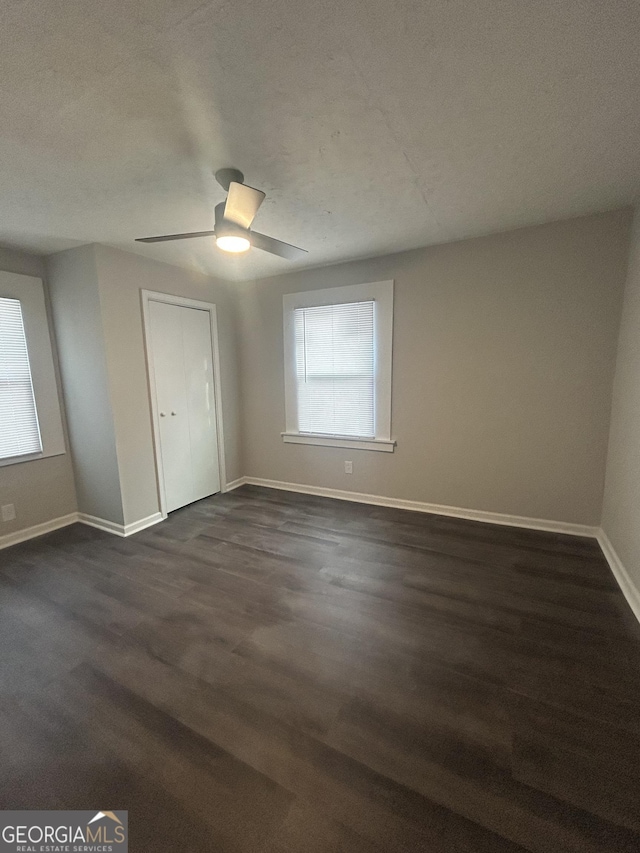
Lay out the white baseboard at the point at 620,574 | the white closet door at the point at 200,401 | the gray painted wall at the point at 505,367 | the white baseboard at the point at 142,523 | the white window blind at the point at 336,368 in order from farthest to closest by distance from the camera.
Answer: the white closet door at the point at 200,401 < the white window blind at the point at 336,368 < the white baseboard at the point at 142,523 < the gray painted wall at the point at 505,367 < the white baseboard at the point at 620,574

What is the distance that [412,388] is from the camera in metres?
3.27

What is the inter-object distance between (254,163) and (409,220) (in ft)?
4.02

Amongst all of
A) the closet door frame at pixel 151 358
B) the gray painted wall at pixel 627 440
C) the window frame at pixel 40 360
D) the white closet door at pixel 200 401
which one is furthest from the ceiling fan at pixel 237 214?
the gray painted wall at pixel 627 440

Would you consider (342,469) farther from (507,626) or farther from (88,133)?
(88,133)

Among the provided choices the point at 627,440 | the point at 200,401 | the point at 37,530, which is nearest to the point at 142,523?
the point at 37,530

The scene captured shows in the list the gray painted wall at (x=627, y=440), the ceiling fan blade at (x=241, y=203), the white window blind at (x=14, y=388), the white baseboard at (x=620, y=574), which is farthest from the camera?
the white window blind at (x=14, y=388)

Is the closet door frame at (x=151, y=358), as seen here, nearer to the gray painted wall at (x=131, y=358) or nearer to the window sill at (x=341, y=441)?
the gray painted wall at (x=131, y=358)

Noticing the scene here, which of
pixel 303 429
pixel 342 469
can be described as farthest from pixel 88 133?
pixel 342 469

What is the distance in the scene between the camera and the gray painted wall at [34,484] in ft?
9.44

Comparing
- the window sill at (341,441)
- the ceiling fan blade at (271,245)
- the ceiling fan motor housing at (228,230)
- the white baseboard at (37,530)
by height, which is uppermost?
the ceiling fan blade at (271,245)

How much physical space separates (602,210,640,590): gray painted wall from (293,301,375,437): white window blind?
6.14ft

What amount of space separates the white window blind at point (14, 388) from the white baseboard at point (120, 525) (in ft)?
2.59

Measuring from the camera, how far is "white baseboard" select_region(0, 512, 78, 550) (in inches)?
114

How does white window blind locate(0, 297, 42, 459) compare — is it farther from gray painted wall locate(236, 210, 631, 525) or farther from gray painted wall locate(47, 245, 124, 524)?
gray painted wall locate(236, 210, 631, 525)
